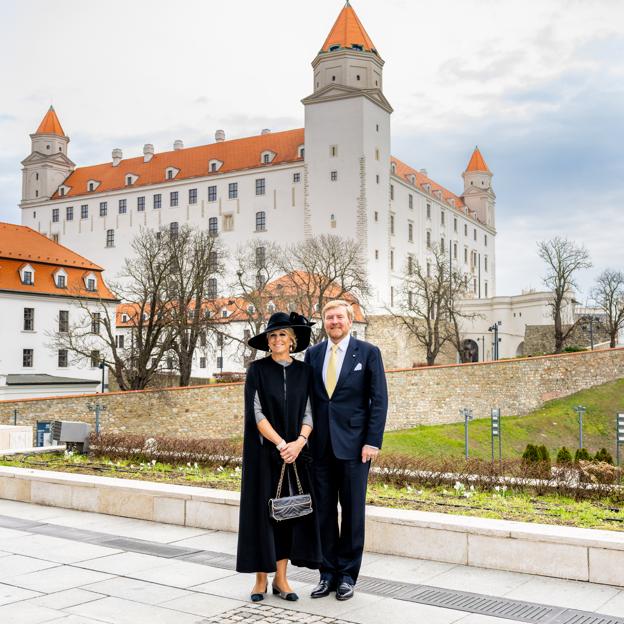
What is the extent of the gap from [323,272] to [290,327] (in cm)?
5190

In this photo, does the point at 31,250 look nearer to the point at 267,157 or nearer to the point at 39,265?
the point at 39,265

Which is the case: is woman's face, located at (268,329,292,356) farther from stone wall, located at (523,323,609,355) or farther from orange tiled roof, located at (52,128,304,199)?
orange tiled roof, located at (52,128,304,199)

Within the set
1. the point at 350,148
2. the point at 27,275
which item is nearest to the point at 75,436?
the point at 27,275

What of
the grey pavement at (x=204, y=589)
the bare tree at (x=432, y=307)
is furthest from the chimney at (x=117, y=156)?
the grey pavement at (x=204, y=589)

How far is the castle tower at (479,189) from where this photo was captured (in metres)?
103

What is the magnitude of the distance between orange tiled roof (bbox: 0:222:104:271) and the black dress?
45002 millimetres

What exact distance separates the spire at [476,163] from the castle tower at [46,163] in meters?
51.4

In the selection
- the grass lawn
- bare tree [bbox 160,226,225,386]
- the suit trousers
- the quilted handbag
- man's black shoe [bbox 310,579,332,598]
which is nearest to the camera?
the quilted handbag

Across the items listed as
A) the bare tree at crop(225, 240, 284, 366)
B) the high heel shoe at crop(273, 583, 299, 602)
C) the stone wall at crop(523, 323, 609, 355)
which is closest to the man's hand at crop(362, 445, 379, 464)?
the high heel shoe at crop(273, 583, 299, 602)

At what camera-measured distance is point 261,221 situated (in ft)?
247

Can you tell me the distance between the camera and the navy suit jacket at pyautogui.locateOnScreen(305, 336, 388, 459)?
576 centimetres

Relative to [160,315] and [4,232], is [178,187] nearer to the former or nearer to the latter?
[4,232]

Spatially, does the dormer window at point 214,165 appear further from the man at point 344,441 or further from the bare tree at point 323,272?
the man at point 344,441

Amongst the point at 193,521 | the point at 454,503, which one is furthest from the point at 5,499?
the point at 454,503
